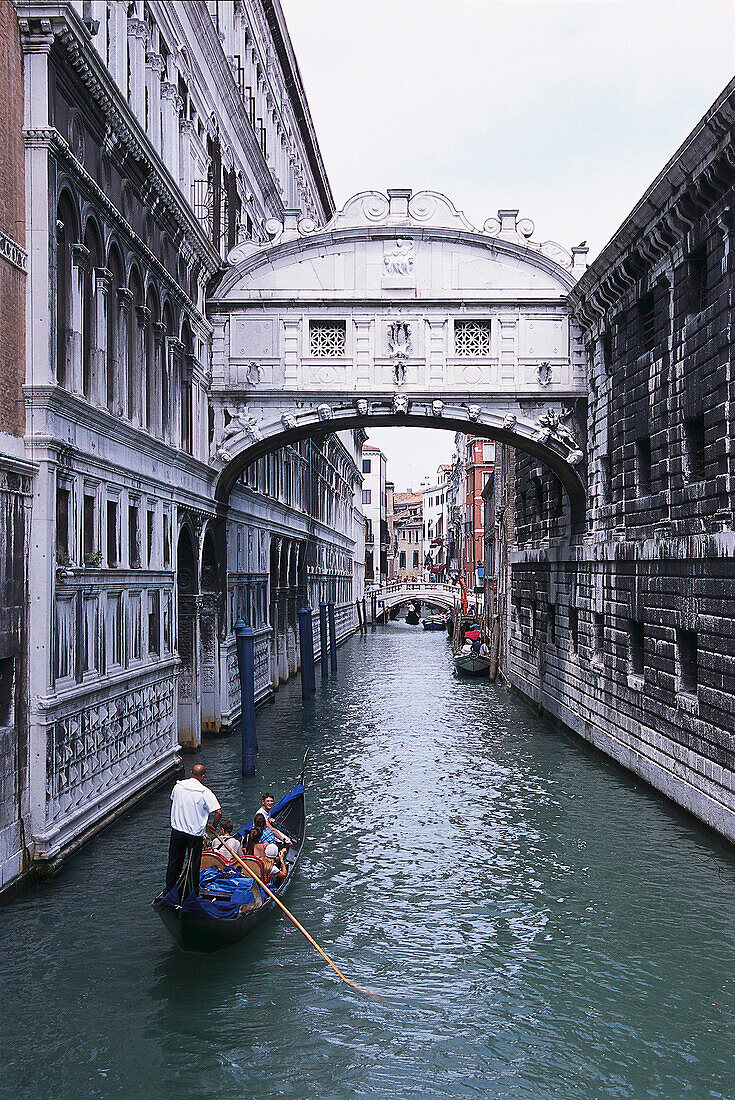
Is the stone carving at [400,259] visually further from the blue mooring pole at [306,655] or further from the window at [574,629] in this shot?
the blue mooring pole at [306,655]

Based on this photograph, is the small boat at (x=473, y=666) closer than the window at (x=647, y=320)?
No

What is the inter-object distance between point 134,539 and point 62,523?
123 inches

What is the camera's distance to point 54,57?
10383mm

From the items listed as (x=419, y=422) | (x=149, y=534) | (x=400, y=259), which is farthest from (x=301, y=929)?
(x=400, y=259)

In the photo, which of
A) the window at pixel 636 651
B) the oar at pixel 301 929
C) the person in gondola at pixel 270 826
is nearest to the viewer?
the oar at pixel 301 929

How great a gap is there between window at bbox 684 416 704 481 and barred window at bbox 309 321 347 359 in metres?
7.26

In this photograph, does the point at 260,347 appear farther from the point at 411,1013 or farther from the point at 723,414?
the point at 411,1013

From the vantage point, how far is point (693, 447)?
13.9m

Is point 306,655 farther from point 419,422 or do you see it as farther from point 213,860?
point 213,860

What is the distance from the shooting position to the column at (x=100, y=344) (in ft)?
40.1

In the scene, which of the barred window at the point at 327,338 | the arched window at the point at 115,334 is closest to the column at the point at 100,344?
the arched window at the point at 115,334

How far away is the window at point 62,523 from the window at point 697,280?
27.0ft

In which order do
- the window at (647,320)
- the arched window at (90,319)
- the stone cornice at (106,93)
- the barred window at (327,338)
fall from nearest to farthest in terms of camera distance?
the stone cornice at (106,93) → the arched window at (90,319) → the window at (647,320) → the barred window at (327,338)

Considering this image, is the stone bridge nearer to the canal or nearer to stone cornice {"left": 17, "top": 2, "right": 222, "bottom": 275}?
stone cornice {"left": 17, "top": 2, "right": 222, "bottom": 275}
